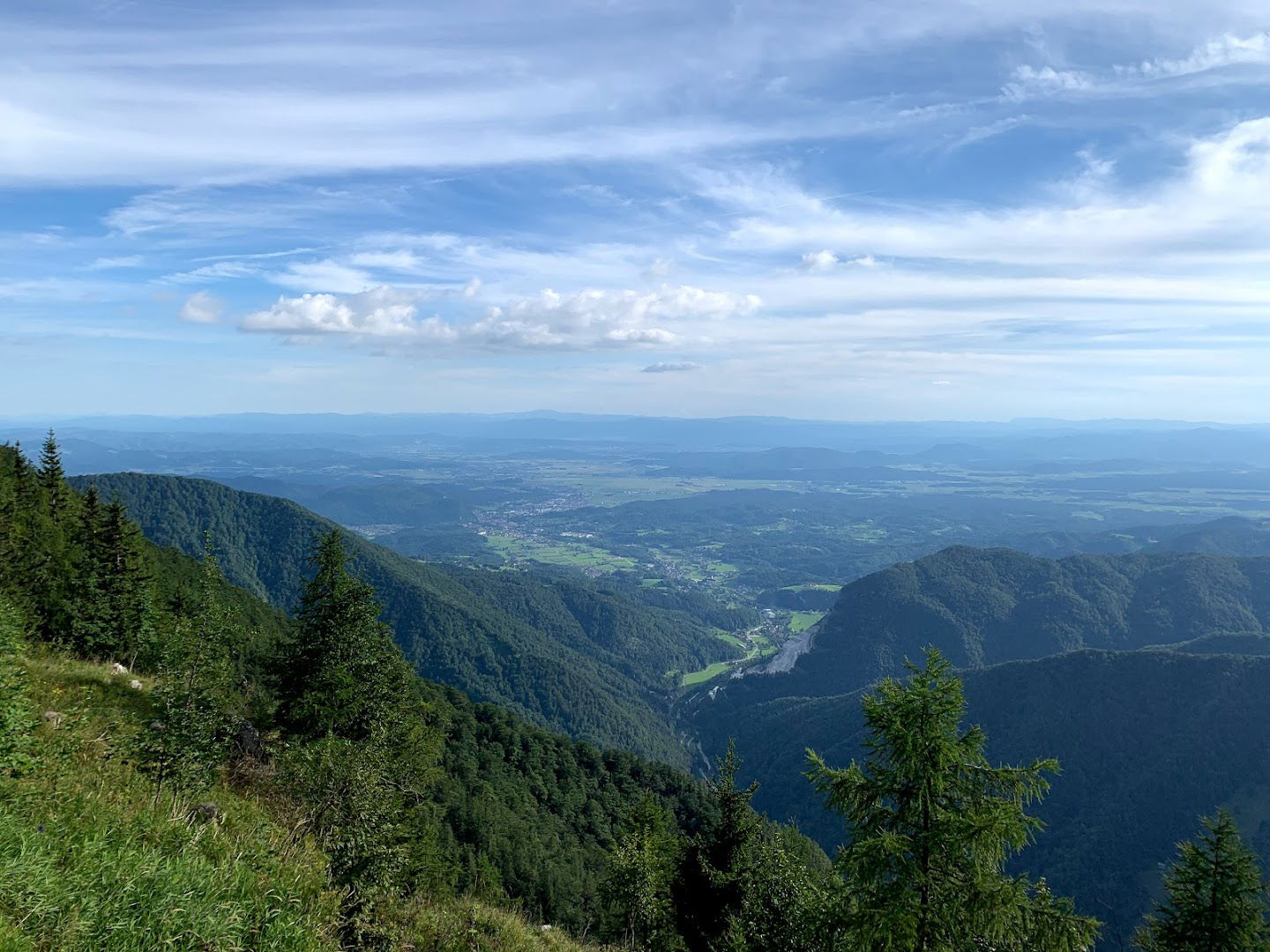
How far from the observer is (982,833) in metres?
10.4

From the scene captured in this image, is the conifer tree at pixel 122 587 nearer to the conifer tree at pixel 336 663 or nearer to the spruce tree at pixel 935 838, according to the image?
the conifer tree at pixel 336 663

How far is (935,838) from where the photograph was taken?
10.9 metres

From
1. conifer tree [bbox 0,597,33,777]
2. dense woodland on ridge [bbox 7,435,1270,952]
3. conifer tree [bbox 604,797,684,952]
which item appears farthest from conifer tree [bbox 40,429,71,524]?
conifer tree [bbox 604,797,684,952]

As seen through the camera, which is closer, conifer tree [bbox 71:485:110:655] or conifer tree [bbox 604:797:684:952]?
conifer tree [bbox 604:797:684:952]

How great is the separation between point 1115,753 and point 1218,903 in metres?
149

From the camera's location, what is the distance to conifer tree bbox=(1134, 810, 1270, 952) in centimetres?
1672

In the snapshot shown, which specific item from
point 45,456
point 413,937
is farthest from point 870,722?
point 45,456

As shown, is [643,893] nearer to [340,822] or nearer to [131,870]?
[340,822]

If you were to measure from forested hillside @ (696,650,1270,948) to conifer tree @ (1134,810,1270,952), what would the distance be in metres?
96.5

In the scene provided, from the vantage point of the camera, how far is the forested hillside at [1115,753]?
10531 cm

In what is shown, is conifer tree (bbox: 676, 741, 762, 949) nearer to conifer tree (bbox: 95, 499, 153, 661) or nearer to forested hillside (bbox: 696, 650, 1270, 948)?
conifer tree (bbox: 95, 499, 153, 661)

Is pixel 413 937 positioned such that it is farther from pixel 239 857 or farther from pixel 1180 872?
pixel 1180 872

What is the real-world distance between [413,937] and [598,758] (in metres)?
77.5

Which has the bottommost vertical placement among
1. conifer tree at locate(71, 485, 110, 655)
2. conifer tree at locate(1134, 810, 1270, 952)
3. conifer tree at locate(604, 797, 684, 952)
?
conifer tree at locate(604, 797, 684, 952)
